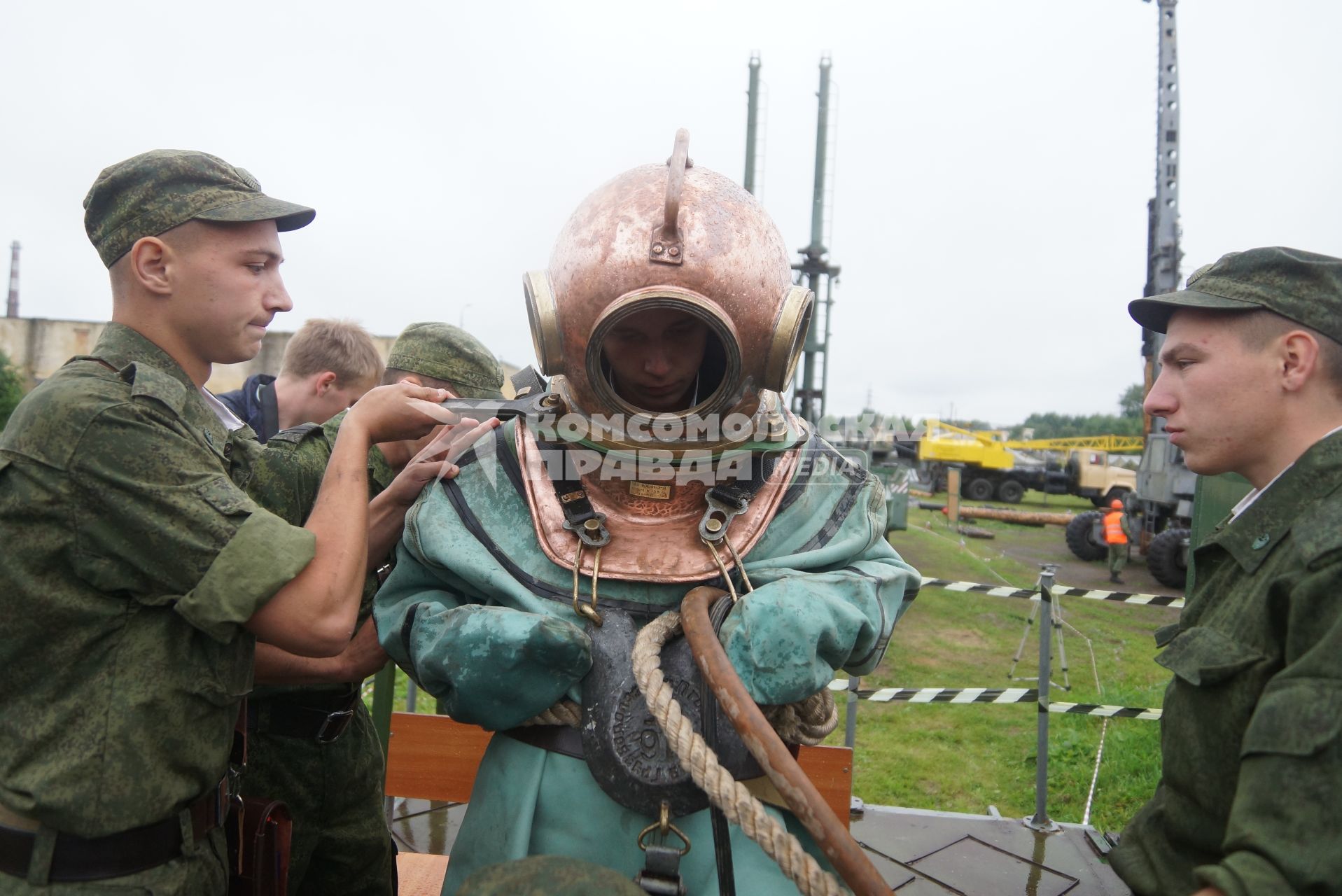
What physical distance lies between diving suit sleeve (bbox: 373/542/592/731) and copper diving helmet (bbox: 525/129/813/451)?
0.41 meters

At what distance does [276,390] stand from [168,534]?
1949 millimetres

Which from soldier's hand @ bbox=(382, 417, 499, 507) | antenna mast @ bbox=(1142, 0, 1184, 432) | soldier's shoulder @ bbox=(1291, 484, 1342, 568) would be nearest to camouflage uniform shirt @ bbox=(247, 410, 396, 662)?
soldier's hand @ bbox=(382, 417, 499, 507)

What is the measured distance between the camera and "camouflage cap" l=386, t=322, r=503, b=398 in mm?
2639

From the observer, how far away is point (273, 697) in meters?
2.26

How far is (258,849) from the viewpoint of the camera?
1820 millimetres

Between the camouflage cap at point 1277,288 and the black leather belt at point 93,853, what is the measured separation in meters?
2.04

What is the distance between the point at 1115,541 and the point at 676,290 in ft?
36.6

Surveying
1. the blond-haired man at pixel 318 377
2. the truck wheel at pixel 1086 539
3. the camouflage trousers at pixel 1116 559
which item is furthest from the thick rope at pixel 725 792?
the truck wheel at pixel 1086 539

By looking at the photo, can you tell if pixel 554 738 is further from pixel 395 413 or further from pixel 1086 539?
pixel 1086 539

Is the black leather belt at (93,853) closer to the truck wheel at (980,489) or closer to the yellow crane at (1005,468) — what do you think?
the yellow crane at (1005,468)

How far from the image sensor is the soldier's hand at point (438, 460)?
1851mm

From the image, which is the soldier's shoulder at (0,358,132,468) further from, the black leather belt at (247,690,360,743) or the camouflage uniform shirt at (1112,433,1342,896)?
the camouflage uniform shirt at (1112,433,1342,896)

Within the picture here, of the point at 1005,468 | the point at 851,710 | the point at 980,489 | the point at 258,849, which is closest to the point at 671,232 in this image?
the point at 258,849

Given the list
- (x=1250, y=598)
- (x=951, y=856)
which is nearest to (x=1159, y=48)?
(x=951, y=856)
